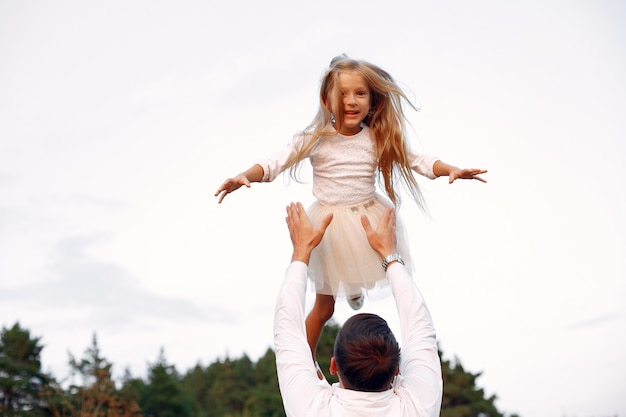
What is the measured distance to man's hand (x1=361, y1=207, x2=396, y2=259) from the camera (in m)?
3.46

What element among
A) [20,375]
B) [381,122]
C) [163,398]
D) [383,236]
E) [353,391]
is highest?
[20,375]

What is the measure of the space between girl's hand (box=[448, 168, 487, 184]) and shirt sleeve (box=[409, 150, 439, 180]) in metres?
0.18

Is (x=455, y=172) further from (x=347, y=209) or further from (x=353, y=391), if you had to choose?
(x=353, y=391)

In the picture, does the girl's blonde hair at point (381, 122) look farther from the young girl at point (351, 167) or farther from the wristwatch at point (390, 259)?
the wristwatch at point (390, 259)

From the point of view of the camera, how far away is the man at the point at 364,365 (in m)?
2.69

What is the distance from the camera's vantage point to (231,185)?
3.57 m

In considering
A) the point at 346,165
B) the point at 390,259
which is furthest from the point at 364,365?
the point at 346,165

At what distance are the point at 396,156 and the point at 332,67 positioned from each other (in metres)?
0.61

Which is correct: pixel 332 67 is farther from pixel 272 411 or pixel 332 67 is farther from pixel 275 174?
pixel 272 411

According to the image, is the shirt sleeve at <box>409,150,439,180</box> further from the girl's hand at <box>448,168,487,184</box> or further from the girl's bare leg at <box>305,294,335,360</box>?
the girl's bare leg at <box>305,294,335,360</box>

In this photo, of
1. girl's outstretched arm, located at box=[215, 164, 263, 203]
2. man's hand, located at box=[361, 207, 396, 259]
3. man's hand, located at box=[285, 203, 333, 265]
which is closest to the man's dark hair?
man's hand, located at box=[285, 203, 333, 265]

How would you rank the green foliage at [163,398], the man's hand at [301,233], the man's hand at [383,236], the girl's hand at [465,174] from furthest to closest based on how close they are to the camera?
the green foliage at [163,398], the girl's hand at [465,174], the man's hand at [383,236], the man's hand at [301,233]

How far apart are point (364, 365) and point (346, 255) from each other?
1334 millimetres

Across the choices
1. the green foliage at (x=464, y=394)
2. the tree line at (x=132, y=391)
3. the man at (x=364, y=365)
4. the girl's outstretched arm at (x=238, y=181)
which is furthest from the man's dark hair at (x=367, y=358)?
the green foliage at (x=464, y=394)
